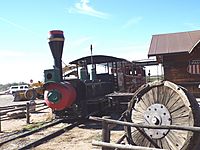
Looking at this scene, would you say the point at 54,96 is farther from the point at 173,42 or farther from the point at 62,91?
the point at 173,42

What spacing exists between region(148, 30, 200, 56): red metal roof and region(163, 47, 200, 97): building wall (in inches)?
15.2

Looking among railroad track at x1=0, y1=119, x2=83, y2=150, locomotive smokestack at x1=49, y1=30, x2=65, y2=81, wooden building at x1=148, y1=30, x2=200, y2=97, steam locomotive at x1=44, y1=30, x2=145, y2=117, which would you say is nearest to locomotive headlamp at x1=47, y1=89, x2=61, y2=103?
steam locomotive at x1=44, y1=30, x2=145, y2=117

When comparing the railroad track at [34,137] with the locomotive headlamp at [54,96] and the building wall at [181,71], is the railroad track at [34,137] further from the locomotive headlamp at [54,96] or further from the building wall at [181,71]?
the building wall at [181,71]

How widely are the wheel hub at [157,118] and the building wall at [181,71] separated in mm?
10524

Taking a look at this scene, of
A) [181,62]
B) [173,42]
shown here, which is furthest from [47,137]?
[173,42]

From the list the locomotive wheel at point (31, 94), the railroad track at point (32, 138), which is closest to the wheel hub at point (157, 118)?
the railroad track at point (32, 138)

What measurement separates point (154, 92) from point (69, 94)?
258 inches

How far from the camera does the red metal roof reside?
15523 millimetres

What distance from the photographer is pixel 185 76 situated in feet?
50.1

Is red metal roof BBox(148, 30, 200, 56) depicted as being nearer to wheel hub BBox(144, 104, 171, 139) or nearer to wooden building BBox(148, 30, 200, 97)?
wooden building BBox(148, 30, 200, 97)

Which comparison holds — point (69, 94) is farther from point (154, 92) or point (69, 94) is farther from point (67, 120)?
point (154, 92)

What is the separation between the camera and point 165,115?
489 centimetres

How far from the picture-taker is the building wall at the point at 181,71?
1495 centimetres

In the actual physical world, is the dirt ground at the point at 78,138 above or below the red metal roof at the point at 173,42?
below
